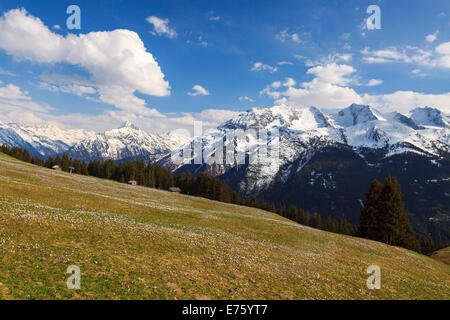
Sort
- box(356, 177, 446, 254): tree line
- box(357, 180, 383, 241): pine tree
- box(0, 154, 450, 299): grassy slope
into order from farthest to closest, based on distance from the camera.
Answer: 1. box(357, 180, 383, 241): pine tree
2. box(356, 177, 446, 254): tree line
3. box(0, 154, 450, 299): grassy slope

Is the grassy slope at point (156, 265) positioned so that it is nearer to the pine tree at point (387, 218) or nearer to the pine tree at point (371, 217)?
the pine tree at point (387, 218)

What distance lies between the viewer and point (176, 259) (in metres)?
18.9

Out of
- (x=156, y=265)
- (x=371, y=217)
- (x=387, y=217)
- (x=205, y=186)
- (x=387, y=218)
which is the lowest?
(x=371, y=217)

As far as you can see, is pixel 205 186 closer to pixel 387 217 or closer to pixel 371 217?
pixel 371 217

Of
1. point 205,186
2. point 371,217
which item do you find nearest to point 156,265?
point 371,217

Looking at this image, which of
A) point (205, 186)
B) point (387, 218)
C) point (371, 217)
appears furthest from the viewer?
point (205, 186)

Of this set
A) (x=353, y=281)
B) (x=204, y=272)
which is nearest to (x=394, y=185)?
(x=353, y=281)

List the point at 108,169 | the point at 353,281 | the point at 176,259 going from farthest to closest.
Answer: the point at 108,169
the point at 353,281
the point at 176,259

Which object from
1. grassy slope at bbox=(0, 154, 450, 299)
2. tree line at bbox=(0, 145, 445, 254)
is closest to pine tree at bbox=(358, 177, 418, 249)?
tree line at bbox=(0, 145, 445, 254)

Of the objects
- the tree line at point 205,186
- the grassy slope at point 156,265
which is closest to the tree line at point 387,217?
the tree line at point 205,186

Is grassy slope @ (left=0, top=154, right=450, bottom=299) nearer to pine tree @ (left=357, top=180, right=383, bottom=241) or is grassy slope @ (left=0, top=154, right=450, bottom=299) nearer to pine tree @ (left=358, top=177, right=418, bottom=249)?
pine tree @ (left=358, top=177, right=418, bottom=249)

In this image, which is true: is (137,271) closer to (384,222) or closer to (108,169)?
(384,222)

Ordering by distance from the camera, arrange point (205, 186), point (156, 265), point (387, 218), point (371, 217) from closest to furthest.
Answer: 1. point (156, 265)
2. point (387, 218)
3. point (371, 217)
4. point (205, 186)
